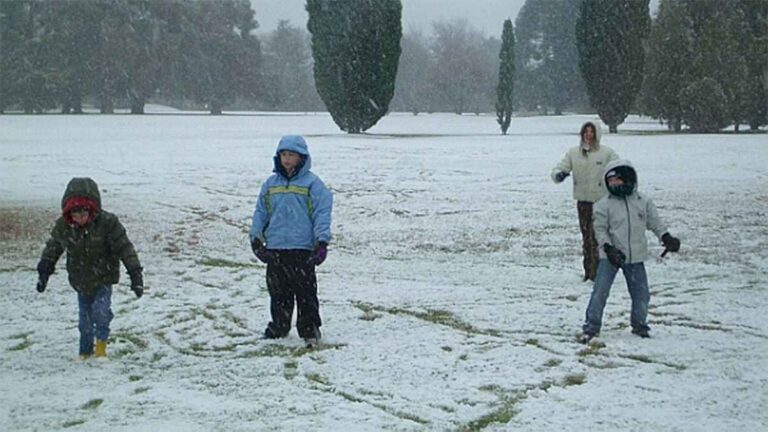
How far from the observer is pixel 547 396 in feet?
17.1

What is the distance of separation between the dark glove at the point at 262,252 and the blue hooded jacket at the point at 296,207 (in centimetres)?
4

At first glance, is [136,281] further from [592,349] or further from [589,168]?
[589,168]

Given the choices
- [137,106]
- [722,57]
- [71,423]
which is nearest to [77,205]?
[71,423]

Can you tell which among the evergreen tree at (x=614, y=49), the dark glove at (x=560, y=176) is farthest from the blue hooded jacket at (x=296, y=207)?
the evergreen tree at (x=614, y=49)

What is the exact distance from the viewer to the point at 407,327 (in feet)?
23.3

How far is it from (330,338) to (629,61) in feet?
109

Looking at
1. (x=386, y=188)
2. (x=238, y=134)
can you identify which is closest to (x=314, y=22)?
(x=238, y=134)

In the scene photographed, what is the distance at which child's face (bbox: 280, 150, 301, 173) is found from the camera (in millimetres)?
6289

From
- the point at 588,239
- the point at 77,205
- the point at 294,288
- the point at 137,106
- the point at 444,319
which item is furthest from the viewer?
the point at 137,106

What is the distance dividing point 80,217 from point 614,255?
12.4 feet

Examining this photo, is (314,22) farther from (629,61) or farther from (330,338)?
(330,338)

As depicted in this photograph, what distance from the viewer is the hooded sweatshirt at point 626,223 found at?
6.53m

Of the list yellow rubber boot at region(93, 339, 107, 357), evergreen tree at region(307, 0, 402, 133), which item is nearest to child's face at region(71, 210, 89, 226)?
yellow rubber boot at region(93, 339, 107, 357)

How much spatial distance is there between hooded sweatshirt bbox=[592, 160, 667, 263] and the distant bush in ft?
106
